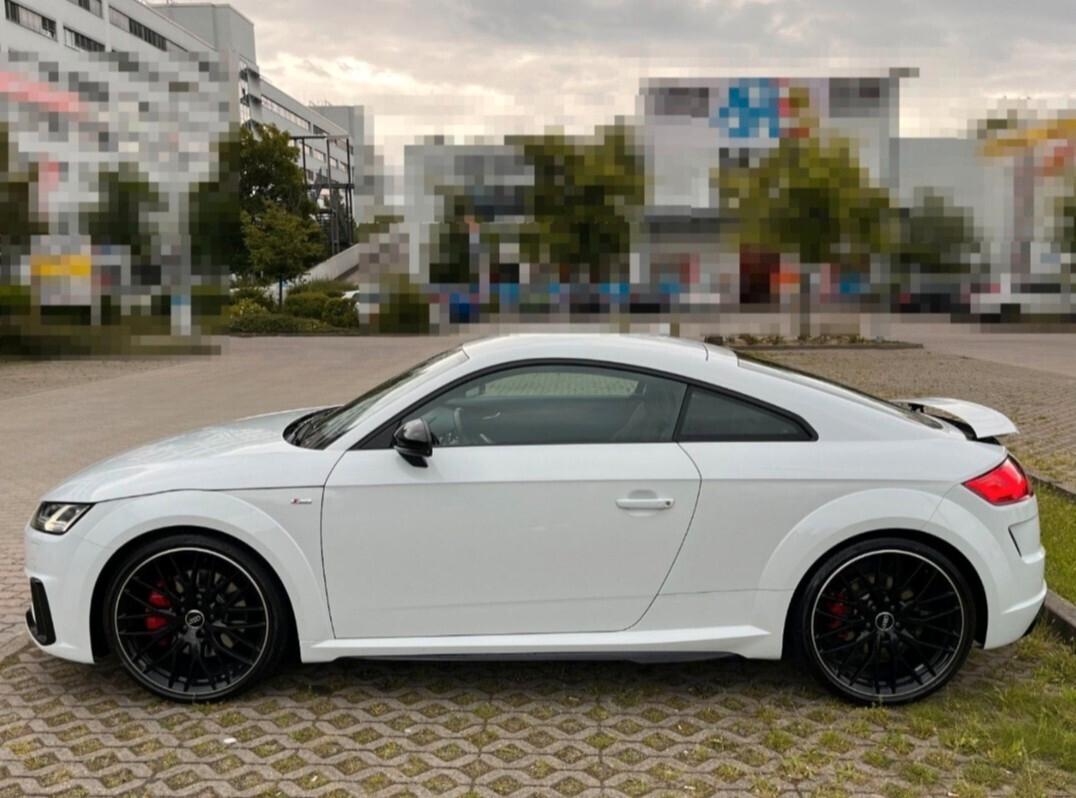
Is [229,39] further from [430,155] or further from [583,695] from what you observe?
[583,695]

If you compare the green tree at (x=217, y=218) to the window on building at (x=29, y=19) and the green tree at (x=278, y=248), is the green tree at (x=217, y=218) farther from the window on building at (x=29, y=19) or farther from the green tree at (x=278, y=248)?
the window on building at (x=29, y=19)

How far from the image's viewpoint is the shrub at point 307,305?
31688 millimetres

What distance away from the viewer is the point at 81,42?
6175cm

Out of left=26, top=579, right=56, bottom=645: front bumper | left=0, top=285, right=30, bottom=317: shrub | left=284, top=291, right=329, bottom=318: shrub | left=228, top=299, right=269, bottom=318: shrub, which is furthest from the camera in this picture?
left=284, top=291, right=329, bottom=318: shrub

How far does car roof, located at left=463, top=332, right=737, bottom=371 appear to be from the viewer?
3664 millimetres

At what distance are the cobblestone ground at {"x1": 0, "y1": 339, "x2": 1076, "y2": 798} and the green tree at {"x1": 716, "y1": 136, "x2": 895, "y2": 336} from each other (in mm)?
21038

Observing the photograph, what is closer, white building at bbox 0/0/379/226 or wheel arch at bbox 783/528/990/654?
wheel arch at bbox 783/528/990/654

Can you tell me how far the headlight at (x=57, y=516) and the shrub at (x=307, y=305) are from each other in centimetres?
2845

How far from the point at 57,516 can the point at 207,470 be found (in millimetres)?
636

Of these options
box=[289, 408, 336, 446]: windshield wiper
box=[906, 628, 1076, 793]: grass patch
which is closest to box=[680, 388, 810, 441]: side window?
box=[906, 628, 1076, 793]: grass patch

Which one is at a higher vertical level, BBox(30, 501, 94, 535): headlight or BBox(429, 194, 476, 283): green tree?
BBox(429, 194, 476, 283): green tree

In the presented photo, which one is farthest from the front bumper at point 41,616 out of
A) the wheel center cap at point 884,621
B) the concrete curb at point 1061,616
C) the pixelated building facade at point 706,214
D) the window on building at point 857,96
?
the window on building at point 857,96

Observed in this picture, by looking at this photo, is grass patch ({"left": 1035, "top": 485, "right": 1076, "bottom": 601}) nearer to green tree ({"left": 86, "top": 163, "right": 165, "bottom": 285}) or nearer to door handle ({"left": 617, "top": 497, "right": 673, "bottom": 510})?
door handle ({"left": 617, "top": 497, "right": 673, "bottom": 510})

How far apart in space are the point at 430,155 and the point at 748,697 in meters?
31.1
